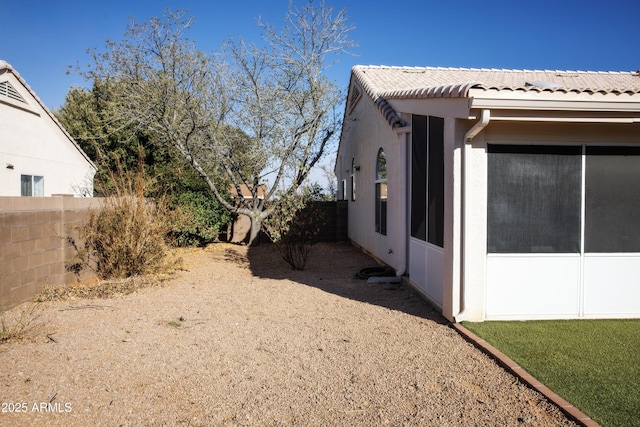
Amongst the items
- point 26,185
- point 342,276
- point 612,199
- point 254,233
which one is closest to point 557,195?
point 612,199

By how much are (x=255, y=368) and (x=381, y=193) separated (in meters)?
7.18

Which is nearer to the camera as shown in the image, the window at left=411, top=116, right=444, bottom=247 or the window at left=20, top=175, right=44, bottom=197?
the window at left=411, top=116, right=444, bottom=247

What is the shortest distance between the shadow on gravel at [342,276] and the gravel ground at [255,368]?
84 mm

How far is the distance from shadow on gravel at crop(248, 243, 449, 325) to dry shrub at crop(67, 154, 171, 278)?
248 cm

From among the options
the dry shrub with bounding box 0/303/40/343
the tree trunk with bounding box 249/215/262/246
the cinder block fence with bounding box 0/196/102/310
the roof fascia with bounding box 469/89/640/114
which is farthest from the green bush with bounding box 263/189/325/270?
the roof fascia with bounding box 469/89/640/114

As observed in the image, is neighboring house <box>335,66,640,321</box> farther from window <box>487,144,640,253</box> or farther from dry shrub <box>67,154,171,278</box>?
dry shrub <box>67,154,171,278</box>

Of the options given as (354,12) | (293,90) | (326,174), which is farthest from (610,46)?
(326,174)

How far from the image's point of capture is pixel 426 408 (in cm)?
367

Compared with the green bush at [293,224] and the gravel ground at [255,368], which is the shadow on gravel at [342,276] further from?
the green bush at [293,224]

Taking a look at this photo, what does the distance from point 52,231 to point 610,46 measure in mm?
16683

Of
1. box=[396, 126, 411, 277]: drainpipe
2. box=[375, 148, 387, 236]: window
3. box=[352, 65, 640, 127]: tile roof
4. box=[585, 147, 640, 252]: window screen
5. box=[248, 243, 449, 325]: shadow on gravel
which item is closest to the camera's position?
box=[585, 147, 640, 252]: window screen

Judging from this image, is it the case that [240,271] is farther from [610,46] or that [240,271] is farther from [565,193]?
[610,46]

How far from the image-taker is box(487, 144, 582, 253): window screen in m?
5.70

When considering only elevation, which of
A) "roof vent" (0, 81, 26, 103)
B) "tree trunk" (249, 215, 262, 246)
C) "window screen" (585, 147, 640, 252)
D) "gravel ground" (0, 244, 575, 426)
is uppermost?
"roof vent" (0, 81, 26, 103)
